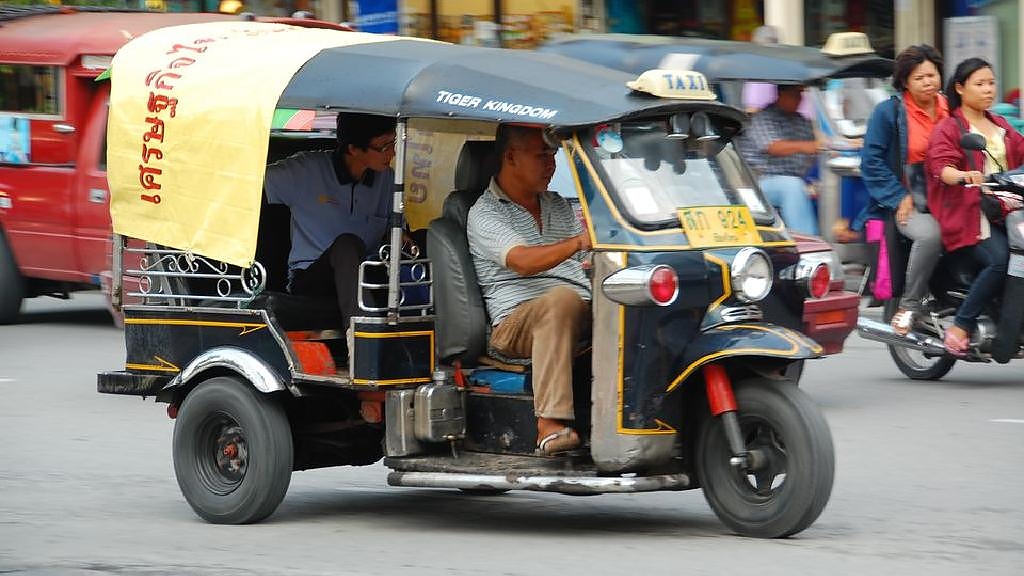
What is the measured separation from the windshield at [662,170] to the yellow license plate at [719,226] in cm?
3

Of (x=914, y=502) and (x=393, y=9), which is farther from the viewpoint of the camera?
(x=393, y=9)

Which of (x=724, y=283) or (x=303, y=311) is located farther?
(x=303, y=311)

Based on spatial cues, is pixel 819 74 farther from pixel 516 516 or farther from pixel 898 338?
pixel 516 516

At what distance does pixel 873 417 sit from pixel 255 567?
4.65 m

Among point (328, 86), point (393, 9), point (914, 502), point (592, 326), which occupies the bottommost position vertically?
point (914, 502)

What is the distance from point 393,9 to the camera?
23.2 meters

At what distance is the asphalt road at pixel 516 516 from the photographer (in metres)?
6.75

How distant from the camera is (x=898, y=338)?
37.5 ft

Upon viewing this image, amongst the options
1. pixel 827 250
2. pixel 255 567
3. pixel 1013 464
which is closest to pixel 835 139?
pixel 827 250

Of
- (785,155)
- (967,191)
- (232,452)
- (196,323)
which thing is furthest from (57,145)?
(232,452)

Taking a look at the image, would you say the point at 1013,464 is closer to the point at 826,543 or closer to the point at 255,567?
the point at 826,543

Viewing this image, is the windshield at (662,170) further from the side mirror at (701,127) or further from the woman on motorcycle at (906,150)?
the woman on motorcycle at (906,150)

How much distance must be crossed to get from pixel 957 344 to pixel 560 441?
4.70 metres

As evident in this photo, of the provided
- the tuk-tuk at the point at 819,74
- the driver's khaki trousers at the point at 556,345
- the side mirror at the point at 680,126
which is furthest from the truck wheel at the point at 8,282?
the side mirror at the point at 680,126
